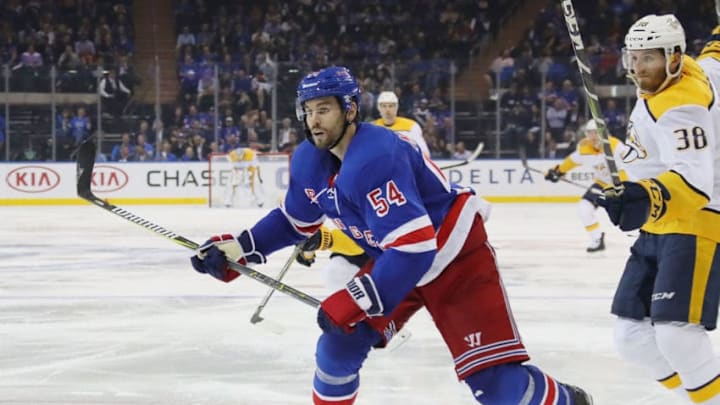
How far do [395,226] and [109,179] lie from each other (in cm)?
1279

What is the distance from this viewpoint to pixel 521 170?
15.0 m

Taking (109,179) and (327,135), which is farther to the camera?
(109,179)

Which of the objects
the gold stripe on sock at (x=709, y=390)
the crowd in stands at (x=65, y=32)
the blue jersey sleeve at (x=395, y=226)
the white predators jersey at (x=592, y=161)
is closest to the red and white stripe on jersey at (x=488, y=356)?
the blue jersey sleeve at (x=395, y=226)

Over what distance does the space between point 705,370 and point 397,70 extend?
41.7 ft

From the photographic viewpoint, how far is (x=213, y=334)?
A: 16.3 ft

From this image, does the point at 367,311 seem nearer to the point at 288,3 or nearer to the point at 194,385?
the point at 194,385

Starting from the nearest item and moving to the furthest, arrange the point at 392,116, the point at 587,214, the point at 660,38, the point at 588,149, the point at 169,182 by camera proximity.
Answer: the point at 660,38 → the point at 392,116 → the point at 587,214 → the point at 588,149 → the point at 169,182

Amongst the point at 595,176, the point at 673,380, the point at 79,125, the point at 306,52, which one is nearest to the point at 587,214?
the point at 595,176

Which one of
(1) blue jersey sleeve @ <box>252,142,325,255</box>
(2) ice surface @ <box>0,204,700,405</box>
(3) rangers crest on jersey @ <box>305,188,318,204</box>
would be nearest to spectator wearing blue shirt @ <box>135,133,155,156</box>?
(2) ice surface @ <box>0,204,700,405</box>

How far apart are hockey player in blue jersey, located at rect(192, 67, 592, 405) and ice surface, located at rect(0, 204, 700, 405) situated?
909mm

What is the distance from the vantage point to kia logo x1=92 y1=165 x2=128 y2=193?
14789 millimetres

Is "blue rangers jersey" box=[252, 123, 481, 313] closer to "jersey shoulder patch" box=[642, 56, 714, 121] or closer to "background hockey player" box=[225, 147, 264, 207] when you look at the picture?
"jersey shoulder patch" box=[642, 56, 714, 121]

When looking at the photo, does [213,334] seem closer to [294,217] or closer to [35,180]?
[294,217]

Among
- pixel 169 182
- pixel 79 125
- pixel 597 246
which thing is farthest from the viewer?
pixel 169 182
